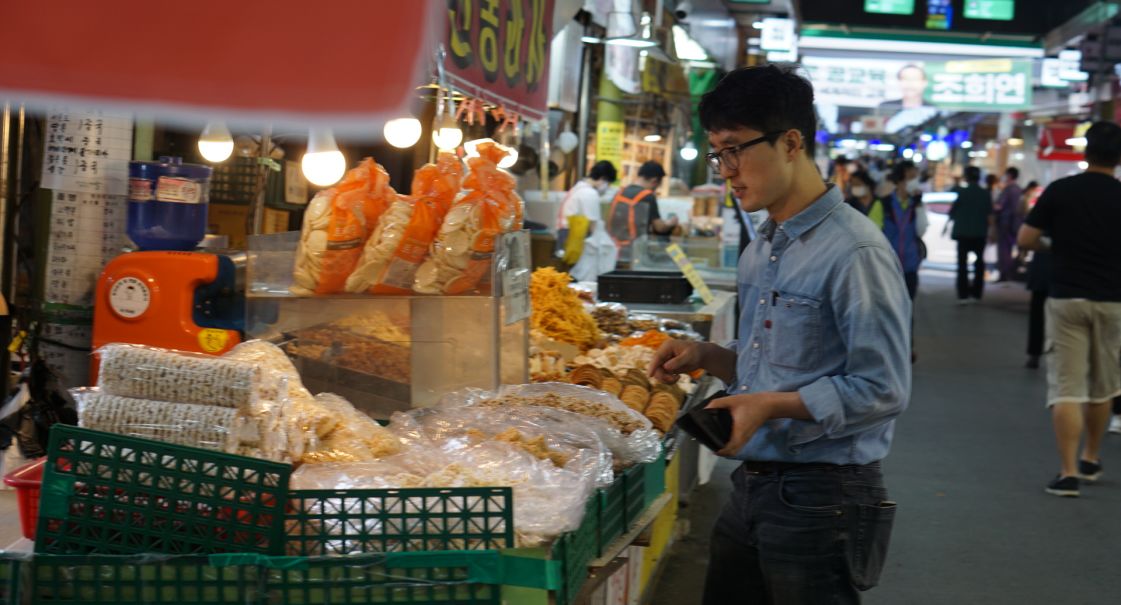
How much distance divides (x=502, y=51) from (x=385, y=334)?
132 centimetres

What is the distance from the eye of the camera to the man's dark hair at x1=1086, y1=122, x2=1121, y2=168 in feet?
23.6

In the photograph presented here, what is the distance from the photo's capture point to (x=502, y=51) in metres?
4.73

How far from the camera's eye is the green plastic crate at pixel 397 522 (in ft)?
8.46

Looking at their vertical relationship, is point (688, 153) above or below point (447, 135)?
above

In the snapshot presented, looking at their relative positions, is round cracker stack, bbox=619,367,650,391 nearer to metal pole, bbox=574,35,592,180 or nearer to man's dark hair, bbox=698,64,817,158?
man's dark hair, bbox=698,64,817,158

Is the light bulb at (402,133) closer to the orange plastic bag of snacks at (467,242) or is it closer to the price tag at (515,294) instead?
the orange plastic bag of snacks at (467,242)

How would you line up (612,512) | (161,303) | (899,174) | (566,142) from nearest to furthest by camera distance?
(612,512) < (161,303) < (899,174) < (566,142)

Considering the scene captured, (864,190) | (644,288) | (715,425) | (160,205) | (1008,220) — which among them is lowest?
(715,425)

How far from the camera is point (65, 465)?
2.57m

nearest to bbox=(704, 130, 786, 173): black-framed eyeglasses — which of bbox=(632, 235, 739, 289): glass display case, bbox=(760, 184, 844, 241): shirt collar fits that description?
bbox=(760, 184, 844, 241): shirt collar

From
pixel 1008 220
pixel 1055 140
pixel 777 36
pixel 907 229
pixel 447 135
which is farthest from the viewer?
pixel 1055 140

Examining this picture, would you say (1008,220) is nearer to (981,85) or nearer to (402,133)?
(981,85)

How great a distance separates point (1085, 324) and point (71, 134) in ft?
19.5

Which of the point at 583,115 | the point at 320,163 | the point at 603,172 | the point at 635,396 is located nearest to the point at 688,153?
the point at 583,115
